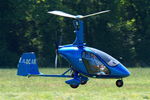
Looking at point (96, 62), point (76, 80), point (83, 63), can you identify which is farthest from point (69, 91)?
point (96, 62)

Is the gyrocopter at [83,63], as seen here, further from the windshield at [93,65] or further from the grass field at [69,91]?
the grass field at [69,91]

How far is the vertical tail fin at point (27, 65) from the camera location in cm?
2200

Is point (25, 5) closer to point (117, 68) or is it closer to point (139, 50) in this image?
point (139, 50)

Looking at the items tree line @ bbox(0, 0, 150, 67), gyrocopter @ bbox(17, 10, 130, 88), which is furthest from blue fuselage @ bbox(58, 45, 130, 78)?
tree line @ bbox(0, 0, 150, 67)

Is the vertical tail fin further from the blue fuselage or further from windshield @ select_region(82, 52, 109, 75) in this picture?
windshield @ select_region(82, 52, 109, 75)

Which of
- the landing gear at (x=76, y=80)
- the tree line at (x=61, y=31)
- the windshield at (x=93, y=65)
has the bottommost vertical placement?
the tree line at (x=61, y=31)

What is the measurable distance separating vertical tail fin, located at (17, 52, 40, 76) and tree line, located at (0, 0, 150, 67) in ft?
97.3

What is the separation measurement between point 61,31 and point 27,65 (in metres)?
32.3

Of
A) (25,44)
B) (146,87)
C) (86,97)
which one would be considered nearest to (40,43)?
(25,44)

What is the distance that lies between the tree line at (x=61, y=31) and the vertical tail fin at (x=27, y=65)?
29.7m

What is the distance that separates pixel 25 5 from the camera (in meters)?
54.1

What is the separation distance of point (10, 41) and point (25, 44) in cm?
145

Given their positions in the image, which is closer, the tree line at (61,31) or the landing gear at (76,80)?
the landing gear at (76,80)

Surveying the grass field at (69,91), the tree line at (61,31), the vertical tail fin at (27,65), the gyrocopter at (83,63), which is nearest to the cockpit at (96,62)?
the gyrocopter at (83,63)
